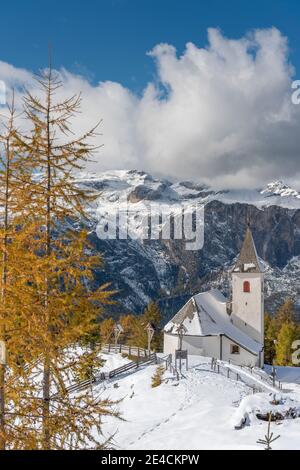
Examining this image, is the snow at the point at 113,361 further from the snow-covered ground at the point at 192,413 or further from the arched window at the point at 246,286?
the arched window at the point at 246,286

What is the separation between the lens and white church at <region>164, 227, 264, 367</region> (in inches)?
1839

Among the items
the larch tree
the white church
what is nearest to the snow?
the white church

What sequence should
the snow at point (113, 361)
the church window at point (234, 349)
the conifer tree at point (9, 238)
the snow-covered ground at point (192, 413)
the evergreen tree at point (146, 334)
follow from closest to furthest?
1. the conifer tree at point (9, 238)
2. the snow-covered ground at point (192, 413)
3. the snow at point (113, 361)
4. the church window at point (234, 349)
5. the evergreen tree at point (146, 334)

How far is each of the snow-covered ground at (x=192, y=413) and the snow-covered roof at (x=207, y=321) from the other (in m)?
13.7

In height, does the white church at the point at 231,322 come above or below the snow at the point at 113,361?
above

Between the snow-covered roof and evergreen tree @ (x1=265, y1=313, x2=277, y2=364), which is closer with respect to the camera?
the snow-covered roof

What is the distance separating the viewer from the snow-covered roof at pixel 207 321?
155 ft

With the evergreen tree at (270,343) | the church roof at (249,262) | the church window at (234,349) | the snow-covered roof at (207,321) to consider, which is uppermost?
the church roof at (249,262)

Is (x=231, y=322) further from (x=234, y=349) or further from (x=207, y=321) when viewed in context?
(x=207, y=321)

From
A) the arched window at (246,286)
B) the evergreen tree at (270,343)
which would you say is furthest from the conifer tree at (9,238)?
the evergreen tree at (270,343)

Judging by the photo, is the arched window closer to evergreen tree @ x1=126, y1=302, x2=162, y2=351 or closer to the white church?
the white church

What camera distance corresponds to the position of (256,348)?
51.1m

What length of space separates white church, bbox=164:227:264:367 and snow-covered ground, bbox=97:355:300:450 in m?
12.3
